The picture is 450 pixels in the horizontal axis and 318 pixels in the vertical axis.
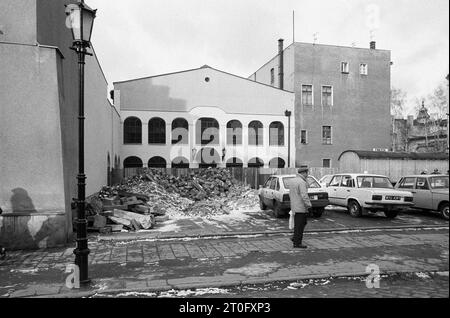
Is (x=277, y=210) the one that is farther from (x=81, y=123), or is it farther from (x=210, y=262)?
(x=81, y=123)

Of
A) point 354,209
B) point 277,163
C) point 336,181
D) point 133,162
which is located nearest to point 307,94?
point 277,163

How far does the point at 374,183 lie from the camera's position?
14.3 metres

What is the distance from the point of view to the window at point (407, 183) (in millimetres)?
14798

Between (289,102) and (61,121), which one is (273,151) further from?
(61,121)

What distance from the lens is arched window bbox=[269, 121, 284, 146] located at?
3538cm

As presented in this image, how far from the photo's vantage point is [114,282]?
20.1 feet

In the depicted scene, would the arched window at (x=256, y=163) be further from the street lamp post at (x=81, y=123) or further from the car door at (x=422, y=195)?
the street lamp post at (x=81, y=123)

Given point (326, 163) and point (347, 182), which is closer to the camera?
point (347, 182)

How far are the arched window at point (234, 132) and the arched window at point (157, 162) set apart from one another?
625 cm

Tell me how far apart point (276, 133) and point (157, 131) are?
1129 centimetres

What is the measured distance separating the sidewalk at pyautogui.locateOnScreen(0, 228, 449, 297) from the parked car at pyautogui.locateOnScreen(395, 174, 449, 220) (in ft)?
13.5

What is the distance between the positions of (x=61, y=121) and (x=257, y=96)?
89.4 ft

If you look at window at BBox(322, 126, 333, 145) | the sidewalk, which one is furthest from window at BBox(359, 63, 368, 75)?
the sidewalk
